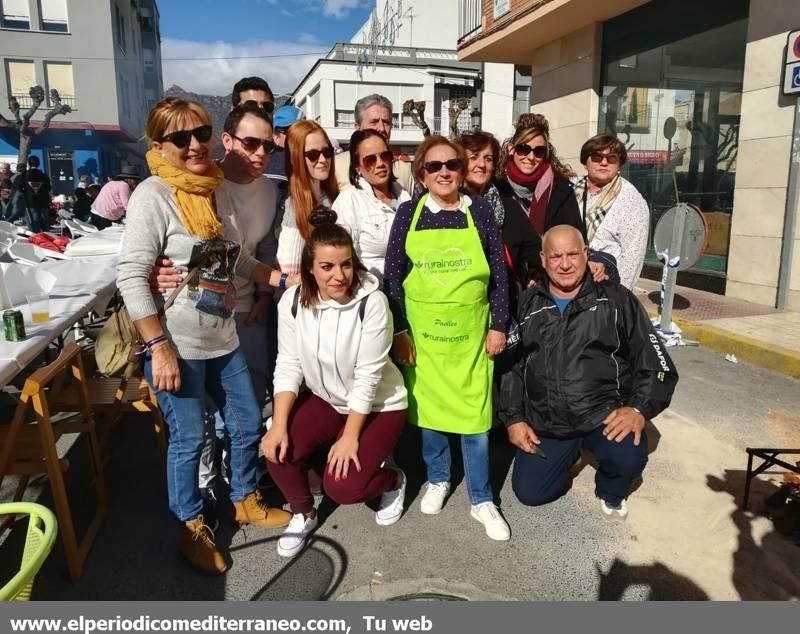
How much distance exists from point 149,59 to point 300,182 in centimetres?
5516

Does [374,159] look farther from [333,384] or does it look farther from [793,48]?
[793,48]

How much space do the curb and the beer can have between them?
569cm

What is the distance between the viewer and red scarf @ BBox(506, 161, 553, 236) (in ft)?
10.6

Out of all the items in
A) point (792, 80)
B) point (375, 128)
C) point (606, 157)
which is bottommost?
point (606, 157)

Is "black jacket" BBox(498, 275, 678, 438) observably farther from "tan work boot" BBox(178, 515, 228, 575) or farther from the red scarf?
"tan work boot" BBox(178, 515, 228, 575)

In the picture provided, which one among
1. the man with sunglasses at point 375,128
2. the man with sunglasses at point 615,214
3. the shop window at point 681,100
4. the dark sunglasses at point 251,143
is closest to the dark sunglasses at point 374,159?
the man with sunglasses at point 375,128

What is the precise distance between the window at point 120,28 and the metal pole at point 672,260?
35.2 meters

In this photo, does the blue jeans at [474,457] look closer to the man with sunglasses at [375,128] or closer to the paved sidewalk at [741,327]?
the man with sunglasses at [375,128]

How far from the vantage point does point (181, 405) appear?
246 cm

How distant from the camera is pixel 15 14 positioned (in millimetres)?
29609

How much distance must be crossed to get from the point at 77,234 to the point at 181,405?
24.7ft

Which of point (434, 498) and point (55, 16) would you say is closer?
point (434, 498)

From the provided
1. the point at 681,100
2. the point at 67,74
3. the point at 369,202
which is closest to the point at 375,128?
the point at 369,202

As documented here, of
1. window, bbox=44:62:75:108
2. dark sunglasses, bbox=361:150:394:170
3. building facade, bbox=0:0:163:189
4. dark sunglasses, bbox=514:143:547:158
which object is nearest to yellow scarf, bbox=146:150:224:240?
dark sunglasses, bbox=361:150:394:170
